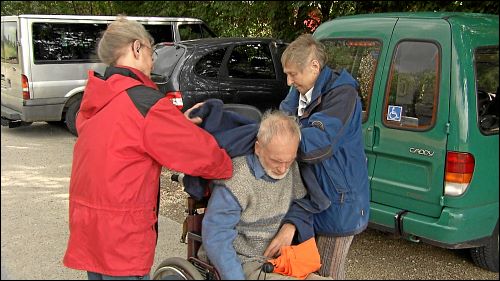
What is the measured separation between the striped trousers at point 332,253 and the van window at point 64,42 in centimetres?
595

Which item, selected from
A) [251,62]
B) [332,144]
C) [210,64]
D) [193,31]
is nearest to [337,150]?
[332,144]

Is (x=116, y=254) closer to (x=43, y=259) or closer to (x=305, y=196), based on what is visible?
(x=43, y=259)

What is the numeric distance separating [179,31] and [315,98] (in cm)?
713

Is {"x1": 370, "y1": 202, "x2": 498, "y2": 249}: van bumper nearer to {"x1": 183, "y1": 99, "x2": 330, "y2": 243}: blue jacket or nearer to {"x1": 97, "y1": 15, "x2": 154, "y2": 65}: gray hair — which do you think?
{"x1": 183, "y1": 99, "x2": 330, "y2": 243}: blue jacket

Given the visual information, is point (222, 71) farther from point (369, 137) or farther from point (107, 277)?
point (107, 277)

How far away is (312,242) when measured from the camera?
219 centimetres

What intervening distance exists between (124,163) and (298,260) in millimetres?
826

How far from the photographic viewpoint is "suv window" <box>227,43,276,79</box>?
6863 millimetres

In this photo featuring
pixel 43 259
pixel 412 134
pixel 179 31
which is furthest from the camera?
pixel 179 31

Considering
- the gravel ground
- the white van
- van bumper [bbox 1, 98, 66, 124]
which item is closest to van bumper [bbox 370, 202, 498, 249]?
the gravel ground

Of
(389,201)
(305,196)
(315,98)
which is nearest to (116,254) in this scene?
(305,196)

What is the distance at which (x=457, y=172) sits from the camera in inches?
109

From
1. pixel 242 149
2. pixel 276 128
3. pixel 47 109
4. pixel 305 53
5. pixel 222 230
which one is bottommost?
pixel 47 109

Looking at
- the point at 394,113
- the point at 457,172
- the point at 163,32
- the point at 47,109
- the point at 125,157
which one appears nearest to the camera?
the point at 125,157
